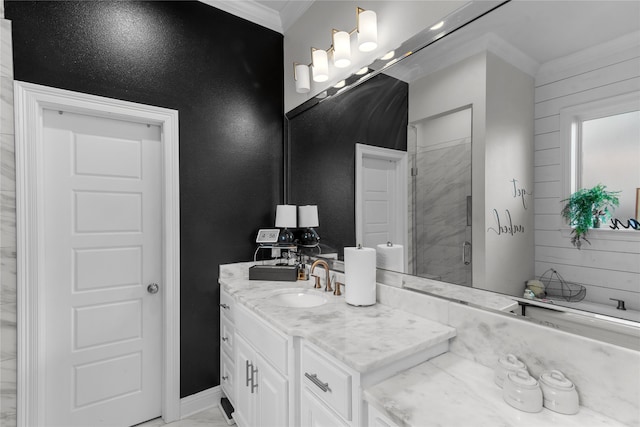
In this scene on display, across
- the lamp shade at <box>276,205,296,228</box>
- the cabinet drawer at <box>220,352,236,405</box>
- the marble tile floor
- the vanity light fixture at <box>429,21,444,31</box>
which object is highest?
the vanity light fixture at <box>429,21,444,31</box>

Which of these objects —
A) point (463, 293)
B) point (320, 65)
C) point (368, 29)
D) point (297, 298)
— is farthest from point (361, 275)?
point (320, 65)

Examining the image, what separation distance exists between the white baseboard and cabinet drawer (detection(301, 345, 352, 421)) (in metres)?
1.34

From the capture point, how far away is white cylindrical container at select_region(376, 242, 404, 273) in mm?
1526

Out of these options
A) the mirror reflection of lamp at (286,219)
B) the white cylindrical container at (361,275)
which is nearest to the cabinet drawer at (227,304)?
the mirror reflection of lamp at (286,219)

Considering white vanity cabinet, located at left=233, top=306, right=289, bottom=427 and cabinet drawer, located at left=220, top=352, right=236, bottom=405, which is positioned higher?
white vanity cabinet, located at left=233, top=306, right=289, bottom=427

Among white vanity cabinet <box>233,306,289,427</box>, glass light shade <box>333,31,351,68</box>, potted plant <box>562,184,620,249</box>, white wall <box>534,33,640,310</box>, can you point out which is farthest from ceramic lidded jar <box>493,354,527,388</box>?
glass light shade <box>333,31,351,68</box>

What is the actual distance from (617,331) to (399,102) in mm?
1190

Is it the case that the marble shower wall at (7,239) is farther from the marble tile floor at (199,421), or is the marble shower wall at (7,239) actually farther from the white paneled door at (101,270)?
the marble tile floor at (199,421)

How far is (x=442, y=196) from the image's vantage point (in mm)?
1332

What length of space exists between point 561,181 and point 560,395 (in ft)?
2.03

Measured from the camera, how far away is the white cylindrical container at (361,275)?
4.77ft

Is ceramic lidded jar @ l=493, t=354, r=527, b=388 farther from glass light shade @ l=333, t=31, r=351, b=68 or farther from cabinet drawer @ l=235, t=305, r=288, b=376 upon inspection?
glass light shade @ l=333, t=31, r=351, b=68

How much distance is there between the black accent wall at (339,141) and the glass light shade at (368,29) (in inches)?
6.7

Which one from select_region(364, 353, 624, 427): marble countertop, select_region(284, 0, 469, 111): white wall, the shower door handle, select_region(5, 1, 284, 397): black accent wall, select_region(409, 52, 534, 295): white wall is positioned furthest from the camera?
select_region(5, 1, 284, 397): black accent wall
